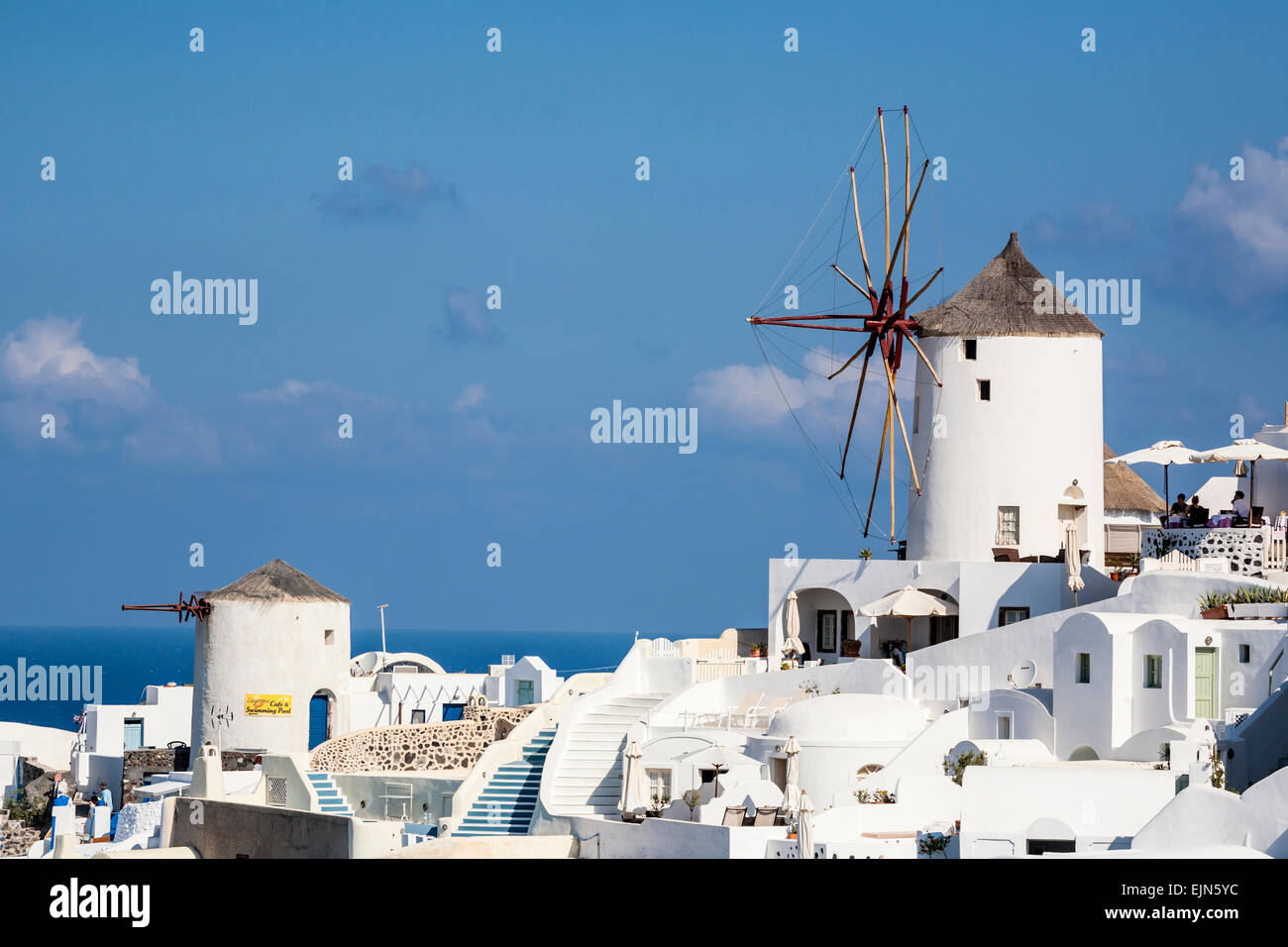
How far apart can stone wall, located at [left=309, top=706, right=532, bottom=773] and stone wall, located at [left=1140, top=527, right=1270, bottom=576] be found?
518 inches

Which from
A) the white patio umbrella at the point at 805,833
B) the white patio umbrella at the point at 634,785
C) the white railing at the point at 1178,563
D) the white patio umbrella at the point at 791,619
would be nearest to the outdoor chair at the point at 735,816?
the white patio umbrella at the point at 805,833

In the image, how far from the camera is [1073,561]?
38500mm

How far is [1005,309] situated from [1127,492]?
29.5 feet

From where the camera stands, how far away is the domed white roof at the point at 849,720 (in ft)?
110

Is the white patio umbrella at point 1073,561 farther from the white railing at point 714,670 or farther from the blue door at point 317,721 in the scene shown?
the blue door at point 317,721

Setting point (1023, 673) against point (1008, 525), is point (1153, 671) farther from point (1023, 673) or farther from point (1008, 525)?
point (1008, 525)

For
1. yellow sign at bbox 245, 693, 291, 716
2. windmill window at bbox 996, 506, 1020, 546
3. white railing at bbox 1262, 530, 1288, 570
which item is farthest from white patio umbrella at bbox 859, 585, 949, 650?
yellow sign at bbox 245, 693, 291, 716

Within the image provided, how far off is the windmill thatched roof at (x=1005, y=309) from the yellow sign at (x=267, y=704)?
1484 centimetres

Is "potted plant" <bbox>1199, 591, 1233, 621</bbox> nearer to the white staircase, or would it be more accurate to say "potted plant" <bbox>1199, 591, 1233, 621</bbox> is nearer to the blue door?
the white staircase

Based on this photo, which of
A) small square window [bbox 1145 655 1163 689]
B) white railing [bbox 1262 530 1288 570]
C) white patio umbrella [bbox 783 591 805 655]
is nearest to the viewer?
small square window [bbox 1145 655 1163 689]

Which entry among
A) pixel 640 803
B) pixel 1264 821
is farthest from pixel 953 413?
pixel 1264 821

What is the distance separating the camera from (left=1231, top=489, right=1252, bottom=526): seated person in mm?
37594

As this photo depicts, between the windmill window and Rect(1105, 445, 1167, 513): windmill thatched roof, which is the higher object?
Rect(1105, 445, 1167, 513): windmill thatched roof
